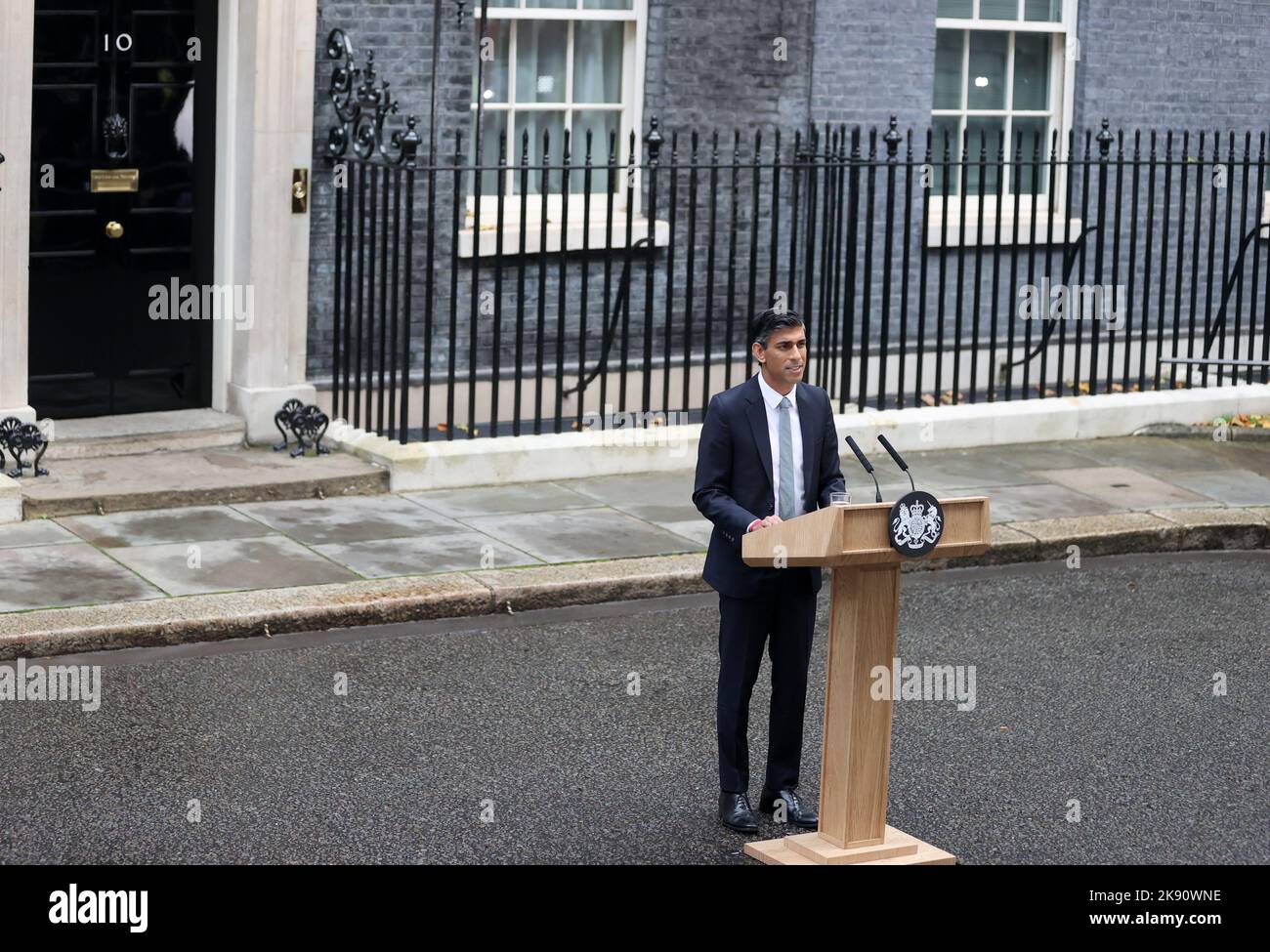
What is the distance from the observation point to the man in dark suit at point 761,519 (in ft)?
21.5

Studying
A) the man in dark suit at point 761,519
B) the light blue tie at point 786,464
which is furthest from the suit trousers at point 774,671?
the light blue tie at point 786,464

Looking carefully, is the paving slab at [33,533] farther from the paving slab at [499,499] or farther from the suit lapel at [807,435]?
the suit lapel at [807,435]

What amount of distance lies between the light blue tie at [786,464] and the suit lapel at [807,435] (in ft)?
0.14

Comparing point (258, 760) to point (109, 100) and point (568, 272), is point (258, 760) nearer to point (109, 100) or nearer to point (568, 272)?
point (109, 100)

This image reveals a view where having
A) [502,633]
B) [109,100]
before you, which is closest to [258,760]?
[502,633]

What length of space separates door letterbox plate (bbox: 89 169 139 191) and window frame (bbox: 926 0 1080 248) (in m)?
5.55

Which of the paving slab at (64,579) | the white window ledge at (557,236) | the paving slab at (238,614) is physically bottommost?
the paving slab at (238,614)

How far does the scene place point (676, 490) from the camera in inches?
443

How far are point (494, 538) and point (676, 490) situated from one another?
4.99ft

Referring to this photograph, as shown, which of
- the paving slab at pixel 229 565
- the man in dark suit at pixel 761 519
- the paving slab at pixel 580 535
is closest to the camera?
the man in dark suit at pixel 761 519

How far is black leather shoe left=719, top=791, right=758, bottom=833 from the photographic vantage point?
6602 mm

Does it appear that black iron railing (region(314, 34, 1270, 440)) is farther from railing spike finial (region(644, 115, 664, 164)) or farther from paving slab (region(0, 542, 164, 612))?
paving slab (region(0, 542, 164, 612))

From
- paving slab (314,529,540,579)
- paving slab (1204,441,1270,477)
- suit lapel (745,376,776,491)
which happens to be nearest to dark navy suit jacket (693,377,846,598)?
suit lapel (745,376,776,491)

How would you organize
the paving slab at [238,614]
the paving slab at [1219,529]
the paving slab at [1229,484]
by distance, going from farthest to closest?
the paving slab at [1229,484]
the paving slab at [1219,529]
the paving slab at [238,614]
